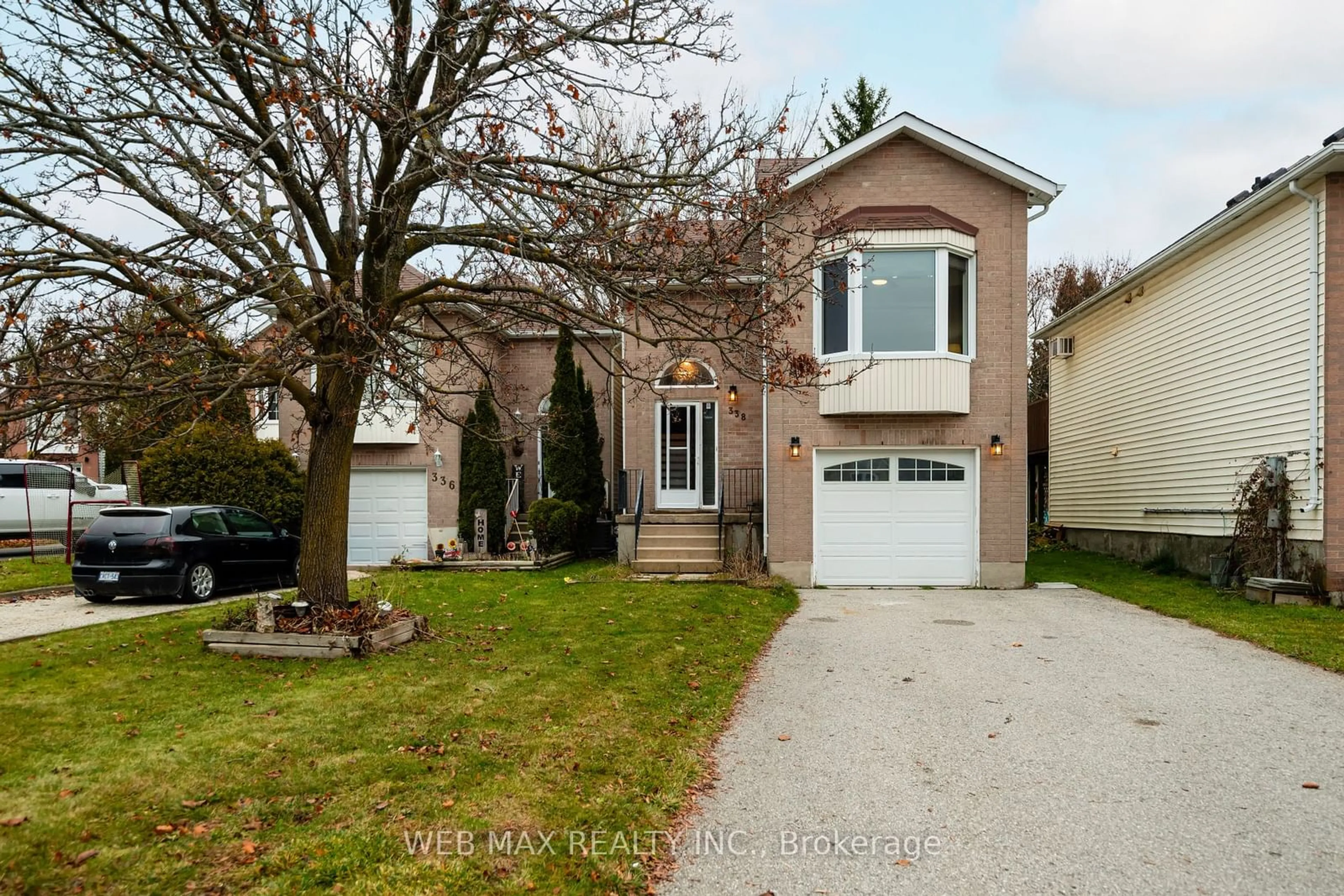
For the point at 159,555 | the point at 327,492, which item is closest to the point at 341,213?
the point at 327,492

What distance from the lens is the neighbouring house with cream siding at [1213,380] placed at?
444 inches

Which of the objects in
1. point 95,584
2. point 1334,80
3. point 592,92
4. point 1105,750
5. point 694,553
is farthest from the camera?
point 1334,80

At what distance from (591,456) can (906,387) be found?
7705mm

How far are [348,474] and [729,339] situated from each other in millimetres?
3968

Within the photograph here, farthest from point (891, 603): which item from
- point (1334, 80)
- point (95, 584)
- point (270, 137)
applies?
point (1334, 80)

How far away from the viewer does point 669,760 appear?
5113mm

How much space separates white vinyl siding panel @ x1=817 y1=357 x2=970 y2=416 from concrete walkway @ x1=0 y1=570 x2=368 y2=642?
8.20 m

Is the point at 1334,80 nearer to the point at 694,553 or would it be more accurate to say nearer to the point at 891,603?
the point at 891,603

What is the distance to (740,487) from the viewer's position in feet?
53.7

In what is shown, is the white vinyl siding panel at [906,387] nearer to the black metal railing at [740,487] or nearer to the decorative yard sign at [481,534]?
the black metal railing at [740,487]

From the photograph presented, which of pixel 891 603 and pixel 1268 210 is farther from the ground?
pixel 1268 210

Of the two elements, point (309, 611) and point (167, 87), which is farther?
point (309, 611)

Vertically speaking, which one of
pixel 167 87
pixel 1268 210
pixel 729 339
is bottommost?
pixel 729 339

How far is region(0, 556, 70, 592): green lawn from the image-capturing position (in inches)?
488
